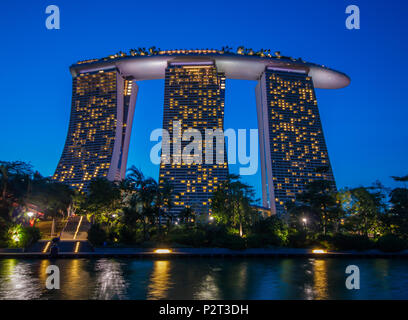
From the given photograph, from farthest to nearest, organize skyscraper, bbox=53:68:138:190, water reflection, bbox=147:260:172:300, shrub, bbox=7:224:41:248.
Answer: skyscraper, bbox=53:68:138:190 → shrub, bbox=7:224:41:248 → water reflection, bbox=147:260:172:300

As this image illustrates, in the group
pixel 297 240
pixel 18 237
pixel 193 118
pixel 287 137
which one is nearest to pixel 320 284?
pixel 297 240

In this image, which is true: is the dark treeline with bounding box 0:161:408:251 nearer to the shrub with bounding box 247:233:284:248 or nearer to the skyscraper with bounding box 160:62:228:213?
the shrub with bounding box 247:233:284:248

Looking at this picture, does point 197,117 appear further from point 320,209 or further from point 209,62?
point 320,209

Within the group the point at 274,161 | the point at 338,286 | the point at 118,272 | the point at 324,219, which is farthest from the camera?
the point at 274,161

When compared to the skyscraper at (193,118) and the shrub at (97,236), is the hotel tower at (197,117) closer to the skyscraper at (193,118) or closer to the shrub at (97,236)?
the skyscraper at (193,118)

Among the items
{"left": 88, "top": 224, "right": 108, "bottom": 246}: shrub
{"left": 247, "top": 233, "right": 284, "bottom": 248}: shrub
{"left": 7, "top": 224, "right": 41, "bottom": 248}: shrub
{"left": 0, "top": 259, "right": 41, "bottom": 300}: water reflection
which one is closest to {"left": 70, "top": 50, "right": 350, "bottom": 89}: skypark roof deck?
{"left": 247, "top": 233, "right": 284, "bottom": 248}: shrub

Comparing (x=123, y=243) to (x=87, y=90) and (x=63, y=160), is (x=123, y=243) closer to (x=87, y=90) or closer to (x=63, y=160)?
(x=63, y=160)
